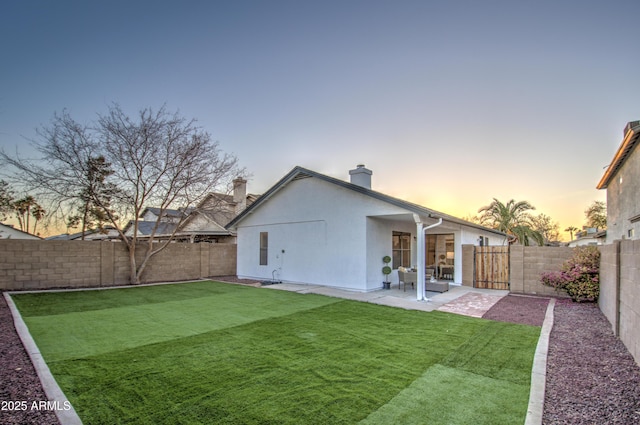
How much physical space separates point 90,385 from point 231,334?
8.54 ft

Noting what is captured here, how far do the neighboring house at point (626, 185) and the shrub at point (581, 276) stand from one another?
2.71 m

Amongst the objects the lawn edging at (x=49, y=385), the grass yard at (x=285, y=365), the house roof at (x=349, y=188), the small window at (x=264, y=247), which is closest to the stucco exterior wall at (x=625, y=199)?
the house roof at (x=349, y=188)

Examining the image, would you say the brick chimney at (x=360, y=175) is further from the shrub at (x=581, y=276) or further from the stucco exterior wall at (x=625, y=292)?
the stucco exterior wall at (x=625, y=292)

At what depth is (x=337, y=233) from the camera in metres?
12.6

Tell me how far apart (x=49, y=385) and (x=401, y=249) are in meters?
12.6

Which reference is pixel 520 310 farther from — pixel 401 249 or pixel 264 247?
pixel 264 247

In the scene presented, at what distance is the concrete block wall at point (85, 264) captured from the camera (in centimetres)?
1170

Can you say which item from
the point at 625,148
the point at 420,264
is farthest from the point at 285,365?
the point at 625,148

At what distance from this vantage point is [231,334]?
6238 millimetres

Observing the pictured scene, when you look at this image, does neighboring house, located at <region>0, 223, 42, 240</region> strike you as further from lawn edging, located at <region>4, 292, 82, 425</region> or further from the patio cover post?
the patio cover post

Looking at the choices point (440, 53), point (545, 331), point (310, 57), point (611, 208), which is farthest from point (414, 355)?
point (611, 208)

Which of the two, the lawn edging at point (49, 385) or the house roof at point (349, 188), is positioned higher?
the house roof at point (349, 188)

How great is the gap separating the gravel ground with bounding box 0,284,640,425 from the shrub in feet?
8.73

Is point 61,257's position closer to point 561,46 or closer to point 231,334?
point 231,334
